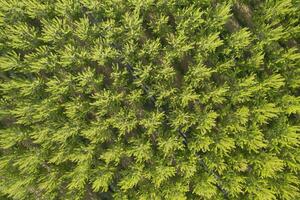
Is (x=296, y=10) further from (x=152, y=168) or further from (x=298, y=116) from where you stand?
(x=152, y=168)

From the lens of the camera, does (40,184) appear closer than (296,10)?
No

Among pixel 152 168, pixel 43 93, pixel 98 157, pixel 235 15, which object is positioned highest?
pixel 43 93

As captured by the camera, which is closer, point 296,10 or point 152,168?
point 296,10

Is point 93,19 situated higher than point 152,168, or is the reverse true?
point 93,19

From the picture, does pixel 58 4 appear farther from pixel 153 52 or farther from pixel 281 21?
pixel 281 21

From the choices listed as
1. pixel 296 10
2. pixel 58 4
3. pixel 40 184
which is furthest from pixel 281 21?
pixel 40 184

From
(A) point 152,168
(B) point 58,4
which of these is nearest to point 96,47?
(B) point 58,4
